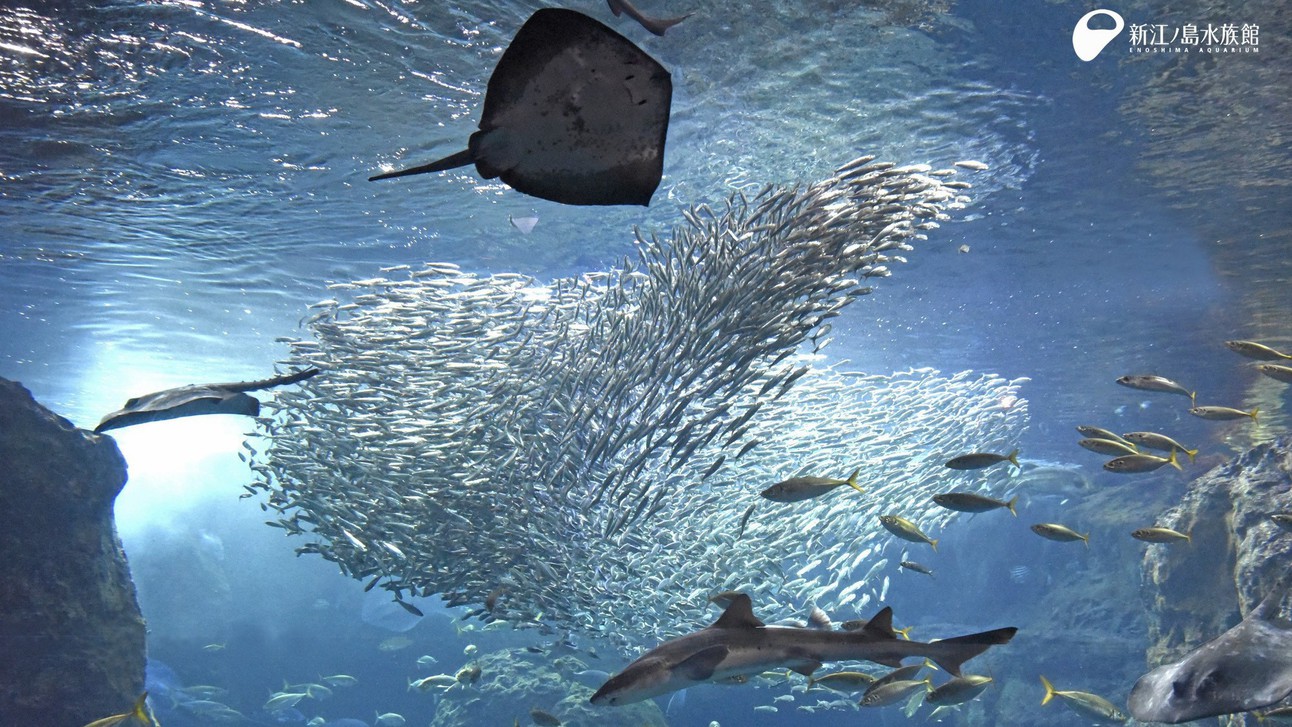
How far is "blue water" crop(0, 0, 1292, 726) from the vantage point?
833 cm

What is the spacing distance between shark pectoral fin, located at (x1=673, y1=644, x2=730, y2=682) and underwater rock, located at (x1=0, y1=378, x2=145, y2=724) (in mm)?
10480

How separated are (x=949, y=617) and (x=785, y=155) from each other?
791 inches

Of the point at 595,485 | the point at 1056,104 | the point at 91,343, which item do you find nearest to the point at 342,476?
the point at 595,485

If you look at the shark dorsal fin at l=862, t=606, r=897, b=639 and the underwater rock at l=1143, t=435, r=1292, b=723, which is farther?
the underwater rock at l=1143, t=435, r=1292, b=723

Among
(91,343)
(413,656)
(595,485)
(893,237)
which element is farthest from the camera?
(413,656)

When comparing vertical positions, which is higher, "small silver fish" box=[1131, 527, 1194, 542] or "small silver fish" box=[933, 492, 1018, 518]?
"small silver fish" box=[933, 492, 1018, 518]

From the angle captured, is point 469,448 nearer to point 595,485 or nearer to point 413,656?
point 595,485

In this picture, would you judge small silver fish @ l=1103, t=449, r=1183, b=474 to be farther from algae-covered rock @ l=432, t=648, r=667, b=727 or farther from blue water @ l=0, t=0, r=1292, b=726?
algae-covered rock @ l=432, t=648, r=667, b=727

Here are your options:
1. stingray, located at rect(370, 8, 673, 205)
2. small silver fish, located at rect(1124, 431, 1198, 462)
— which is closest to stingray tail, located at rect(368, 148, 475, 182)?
stingray, located at rect(370, 8, 673, 205)

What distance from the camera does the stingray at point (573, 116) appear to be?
2.49m

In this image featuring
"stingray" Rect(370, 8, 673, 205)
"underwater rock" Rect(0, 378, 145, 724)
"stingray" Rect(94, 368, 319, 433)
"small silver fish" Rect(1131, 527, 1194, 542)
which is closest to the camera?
"stingray" Rect(370, 8, 673, 205)

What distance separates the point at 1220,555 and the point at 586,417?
11.4 m

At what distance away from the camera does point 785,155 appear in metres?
11.5

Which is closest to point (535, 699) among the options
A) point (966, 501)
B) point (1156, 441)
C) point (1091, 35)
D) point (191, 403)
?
point (966, 501)
